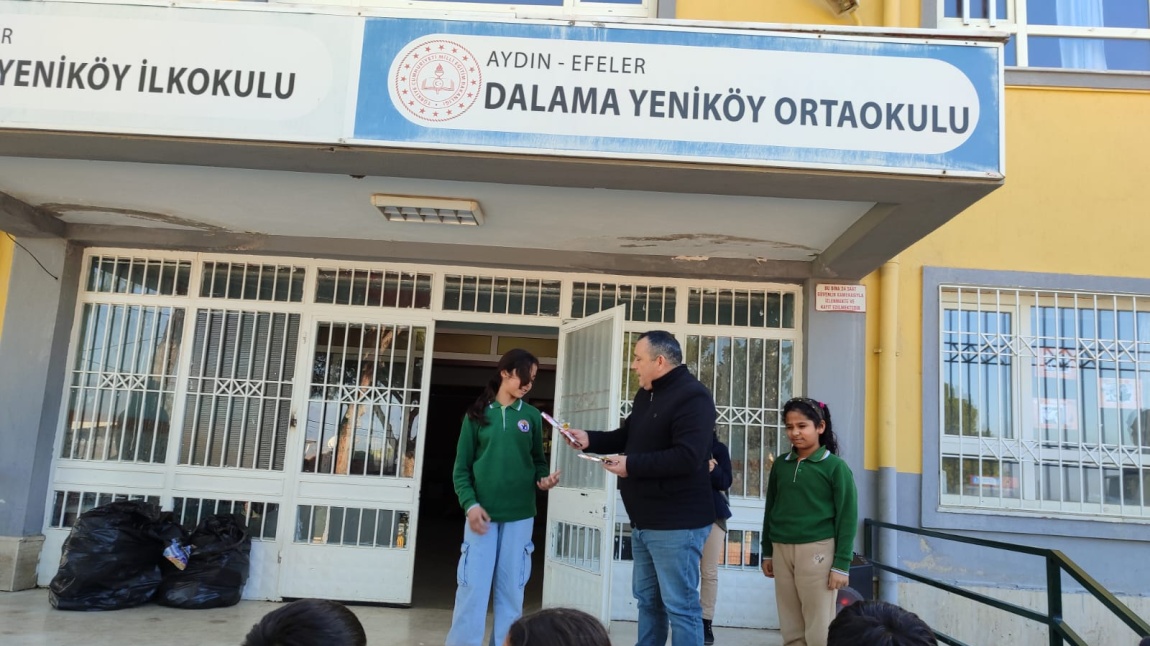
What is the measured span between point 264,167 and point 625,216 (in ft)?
6.92

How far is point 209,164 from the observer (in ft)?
14.1

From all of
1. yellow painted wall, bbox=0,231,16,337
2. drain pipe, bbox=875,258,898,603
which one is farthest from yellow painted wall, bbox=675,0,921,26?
yellow painted wall, bbox=0,231,16,337

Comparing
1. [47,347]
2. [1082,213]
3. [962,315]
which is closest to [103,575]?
[47,347]

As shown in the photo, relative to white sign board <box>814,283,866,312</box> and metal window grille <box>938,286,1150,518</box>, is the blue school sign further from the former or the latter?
metal window grille <box>938,286,1150,518</box>

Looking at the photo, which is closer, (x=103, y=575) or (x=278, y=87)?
(x=278, y=87)

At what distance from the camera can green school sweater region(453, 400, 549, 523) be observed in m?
3.79

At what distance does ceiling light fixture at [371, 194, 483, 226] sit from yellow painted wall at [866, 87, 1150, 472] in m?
2.91

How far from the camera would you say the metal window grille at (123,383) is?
5941mm

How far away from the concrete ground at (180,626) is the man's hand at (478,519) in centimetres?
154

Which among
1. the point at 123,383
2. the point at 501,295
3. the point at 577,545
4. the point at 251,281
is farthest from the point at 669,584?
the point at 123,383

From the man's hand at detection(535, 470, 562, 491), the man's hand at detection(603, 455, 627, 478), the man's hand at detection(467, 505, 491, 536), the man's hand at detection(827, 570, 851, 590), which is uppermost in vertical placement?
the man's hand at detection(603, 455, 627, 478)

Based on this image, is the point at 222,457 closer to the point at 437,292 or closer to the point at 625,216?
the point at 437,292

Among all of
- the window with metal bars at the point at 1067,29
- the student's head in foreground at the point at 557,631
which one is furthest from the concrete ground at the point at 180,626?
the window with metal bars at the point at 1067,29

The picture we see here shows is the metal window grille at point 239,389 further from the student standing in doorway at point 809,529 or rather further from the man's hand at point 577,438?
the student standing in doorway at point 809,529
